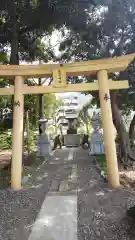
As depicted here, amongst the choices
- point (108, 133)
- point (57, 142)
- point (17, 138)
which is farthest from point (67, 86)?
point (57, 142)

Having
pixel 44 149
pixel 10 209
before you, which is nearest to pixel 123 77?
pixel 44 149

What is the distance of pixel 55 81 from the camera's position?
7.26 metres

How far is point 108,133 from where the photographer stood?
7.08m

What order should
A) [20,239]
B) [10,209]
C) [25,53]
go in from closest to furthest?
[20,239], [10,209], [25,53]

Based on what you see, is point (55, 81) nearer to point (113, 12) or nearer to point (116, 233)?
point (113, 12)

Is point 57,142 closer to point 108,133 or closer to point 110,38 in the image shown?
point 110,38

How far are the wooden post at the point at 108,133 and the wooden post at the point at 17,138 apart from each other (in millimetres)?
2131

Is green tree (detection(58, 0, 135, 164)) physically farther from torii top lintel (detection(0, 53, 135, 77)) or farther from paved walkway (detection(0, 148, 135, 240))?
paved walkway (detection(0, 148, 135, 240))

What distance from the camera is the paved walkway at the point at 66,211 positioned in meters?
4.22

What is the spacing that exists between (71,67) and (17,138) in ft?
7.62

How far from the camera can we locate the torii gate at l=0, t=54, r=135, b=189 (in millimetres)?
7055

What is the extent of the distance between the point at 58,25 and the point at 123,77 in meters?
3.06

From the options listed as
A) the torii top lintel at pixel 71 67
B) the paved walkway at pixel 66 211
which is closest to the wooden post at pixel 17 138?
the torii top lintel at pixel 71 67

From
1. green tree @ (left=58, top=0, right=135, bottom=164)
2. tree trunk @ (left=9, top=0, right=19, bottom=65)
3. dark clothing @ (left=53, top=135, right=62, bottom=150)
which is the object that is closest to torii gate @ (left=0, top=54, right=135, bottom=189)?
tree trunk @ (left=9, top=0, right=19, bottom=65)
